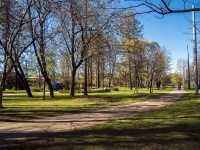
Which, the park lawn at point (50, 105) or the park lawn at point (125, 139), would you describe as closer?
the park lawn at point (125, 139)

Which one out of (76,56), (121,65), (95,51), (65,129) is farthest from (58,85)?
(65,129)

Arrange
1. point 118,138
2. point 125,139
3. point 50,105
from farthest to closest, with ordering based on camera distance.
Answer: point 50,105 → point 118,138 → point 125,139

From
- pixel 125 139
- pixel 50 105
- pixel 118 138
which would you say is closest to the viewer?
pixel 125 139

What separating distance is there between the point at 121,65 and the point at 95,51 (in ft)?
104

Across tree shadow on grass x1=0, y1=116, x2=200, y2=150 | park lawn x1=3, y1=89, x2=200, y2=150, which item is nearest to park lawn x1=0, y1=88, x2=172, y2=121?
tree shadow on grass x1=0, y1=116, x2=200, y2=150

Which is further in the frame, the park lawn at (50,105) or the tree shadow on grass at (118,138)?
the park lawn at (50,105)

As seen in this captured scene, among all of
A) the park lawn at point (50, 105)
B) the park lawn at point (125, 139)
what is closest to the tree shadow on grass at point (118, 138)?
the park lawn at point (125, 139)

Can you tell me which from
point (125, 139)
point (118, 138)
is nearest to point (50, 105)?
point (118, 138)

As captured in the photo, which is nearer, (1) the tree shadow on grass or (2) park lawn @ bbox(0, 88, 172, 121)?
(1) the tree shadow on grass

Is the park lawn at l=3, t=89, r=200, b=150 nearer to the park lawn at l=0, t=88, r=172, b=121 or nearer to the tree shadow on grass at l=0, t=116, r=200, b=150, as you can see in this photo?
the tree shadow on grass at l=0, t=116, r=200, b=150

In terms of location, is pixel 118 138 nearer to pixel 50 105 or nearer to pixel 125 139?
pixel 125 139

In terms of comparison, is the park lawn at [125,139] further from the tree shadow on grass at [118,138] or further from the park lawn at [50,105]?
the park lawn at [50,105]

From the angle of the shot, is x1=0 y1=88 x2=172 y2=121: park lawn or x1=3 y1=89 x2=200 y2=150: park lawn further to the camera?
x1=0 y1=88 x2=172 y2=121: park lawn

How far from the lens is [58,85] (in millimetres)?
59750
